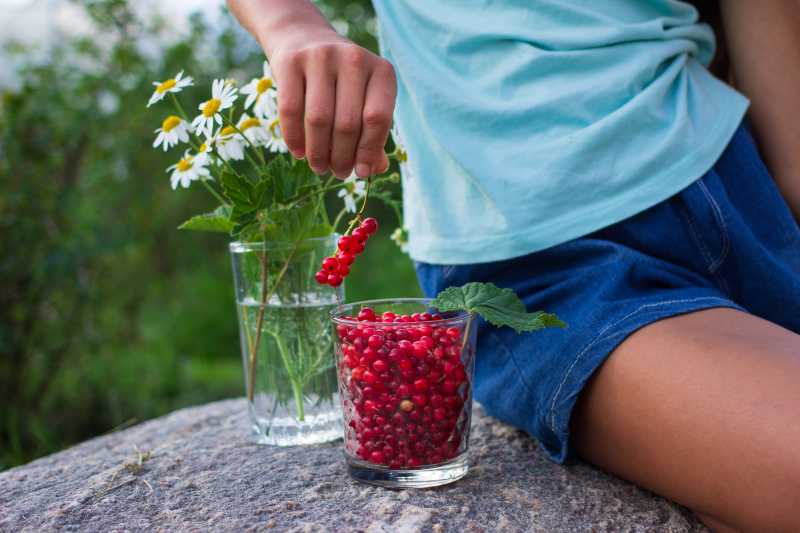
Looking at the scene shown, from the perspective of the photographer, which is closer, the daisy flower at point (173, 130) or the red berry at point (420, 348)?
the red berry at point (420, 348)

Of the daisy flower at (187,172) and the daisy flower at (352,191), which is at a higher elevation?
the daisy flower at (187,172)

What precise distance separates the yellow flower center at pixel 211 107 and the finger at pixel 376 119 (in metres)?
0.30

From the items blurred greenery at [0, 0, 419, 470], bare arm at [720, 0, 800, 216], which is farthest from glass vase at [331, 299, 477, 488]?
blurred greenery at [0, 0, 419, 470]

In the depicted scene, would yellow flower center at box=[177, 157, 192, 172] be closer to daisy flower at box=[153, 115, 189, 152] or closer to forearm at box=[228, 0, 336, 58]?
daisy flower at box=[153, 115, 189, 152]

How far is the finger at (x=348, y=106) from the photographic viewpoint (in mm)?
980

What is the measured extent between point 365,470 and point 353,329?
21 centimetres

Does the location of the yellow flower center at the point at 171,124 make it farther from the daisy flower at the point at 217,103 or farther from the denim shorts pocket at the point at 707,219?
the denim shorts pocket at the point at 707,219

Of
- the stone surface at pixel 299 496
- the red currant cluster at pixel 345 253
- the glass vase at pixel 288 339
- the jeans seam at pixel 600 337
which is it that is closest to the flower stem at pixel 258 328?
the glass vase at pixel 288 339

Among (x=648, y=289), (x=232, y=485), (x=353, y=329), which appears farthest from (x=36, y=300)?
(x=648, y=289)

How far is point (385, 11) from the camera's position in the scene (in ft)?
A: 4.72

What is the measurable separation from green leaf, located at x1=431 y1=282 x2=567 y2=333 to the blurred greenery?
1.39 m

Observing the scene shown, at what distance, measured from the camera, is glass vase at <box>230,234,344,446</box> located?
4.37ft

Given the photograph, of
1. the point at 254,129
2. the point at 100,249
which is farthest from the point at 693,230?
the point at 100,249

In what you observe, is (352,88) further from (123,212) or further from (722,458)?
(123,212)
